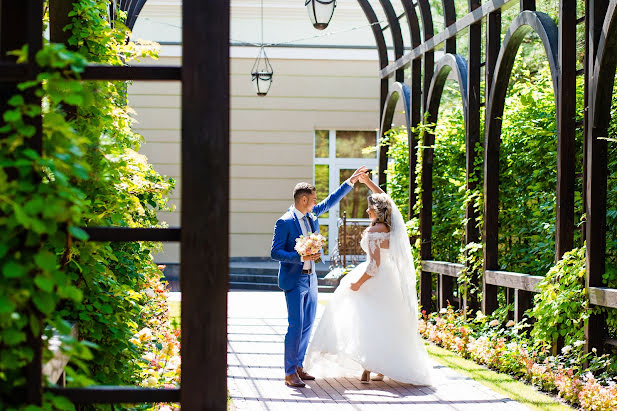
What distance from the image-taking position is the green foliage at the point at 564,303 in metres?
7.20

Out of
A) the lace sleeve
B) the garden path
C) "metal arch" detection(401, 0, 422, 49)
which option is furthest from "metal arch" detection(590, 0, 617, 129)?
"metal arch" detection(401, 0, 422, 49)

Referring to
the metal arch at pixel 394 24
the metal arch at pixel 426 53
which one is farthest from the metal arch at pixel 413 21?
the metal arch at pixel 394 24

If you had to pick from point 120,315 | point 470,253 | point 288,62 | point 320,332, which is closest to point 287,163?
point 288,62

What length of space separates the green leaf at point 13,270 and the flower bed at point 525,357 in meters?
4.87

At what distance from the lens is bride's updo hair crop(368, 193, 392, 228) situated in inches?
325

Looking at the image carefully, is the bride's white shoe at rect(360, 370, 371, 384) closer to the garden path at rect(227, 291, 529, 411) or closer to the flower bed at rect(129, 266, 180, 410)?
the garden path at rect(227, 291, 529, 411)

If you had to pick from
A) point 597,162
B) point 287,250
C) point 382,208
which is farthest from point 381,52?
point 597,162

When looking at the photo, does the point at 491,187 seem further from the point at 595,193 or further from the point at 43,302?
the point at 43,302

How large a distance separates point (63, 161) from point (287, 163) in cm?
2000

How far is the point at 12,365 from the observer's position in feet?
7.32

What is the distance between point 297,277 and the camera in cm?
791

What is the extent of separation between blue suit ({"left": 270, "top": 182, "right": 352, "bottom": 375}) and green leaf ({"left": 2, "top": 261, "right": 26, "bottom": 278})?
570 cm

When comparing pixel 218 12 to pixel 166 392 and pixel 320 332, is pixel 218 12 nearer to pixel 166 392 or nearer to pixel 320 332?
pixel 166 392

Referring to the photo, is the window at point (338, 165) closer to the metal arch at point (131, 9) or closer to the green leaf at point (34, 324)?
the metal arch at point (131, 9)
